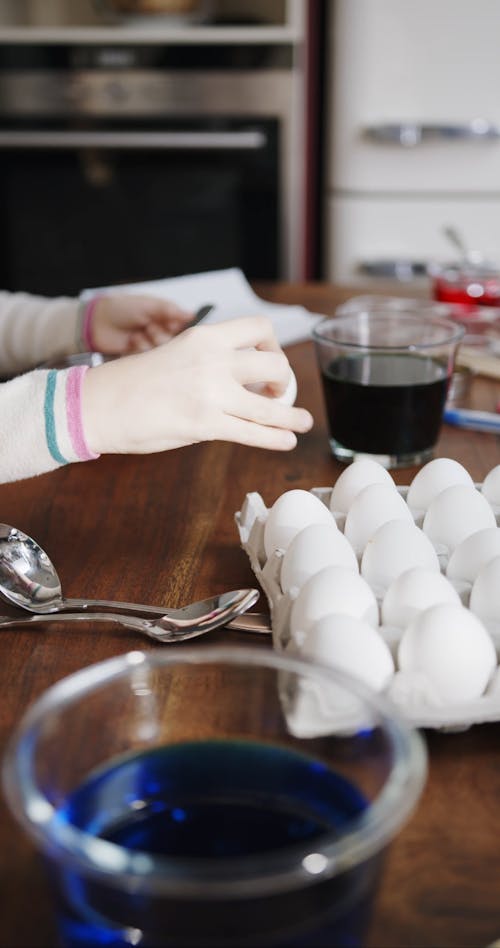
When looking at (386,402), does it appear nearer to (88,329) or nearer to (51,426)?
(51,426)

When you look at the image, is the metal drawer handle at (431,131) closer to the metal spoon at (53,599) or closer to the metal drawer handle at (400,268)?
the metal drawer handle at (400,268)

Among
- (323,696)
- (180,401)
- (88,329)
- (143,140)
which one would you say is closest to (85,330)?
(88,329)

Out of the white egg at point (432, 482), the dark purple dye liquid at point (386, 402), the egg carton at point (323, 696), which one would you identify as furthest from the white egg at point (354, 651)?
the dark purple dye liquid at point (386, 402)

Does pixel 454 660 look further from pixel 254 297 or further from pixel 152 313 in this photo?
pixel 254 297

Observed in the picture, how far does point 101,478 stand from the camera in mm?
885

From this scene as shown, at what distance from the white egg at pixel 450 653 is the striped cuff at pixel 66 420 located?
30 centimetres

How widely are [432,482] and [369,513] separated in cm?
8

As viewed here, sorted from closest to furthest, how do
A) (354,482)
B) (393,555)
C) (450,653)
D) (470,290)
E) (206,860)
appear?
1. (206,860)
2. (450,653)
3. (393,555)
4. (354,482)
5. (470,290)

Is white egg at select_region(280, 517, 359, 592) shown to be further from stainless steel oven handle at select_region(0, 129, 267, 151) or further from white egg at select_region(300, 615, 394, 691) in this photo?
stainless steel oven handle at select_region(0, 129, 267, 151)

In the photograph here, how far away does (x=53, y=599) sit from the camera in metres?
0.64

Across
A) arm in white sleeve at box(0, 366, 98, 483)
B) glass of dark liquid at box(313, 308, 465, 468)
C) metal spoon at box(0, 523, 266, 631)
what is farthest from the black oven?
metal spoon at box(0, 523, 266, 631)

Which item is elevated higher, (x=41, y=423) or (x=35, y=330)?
(x=41, y=423)

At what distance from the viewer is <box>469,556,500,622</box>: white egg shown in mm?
542

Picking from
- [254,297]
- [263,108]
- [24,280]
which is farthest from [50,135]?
[254,297]
